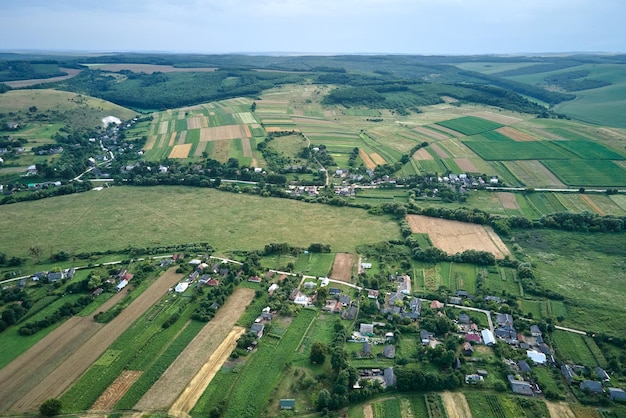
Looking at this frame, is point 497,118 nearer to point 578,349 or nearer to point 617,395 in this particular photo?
point 578,349

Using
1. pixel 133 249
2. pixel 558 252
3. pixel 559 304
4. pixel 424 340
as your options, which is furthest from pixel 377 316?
pixel 133 249

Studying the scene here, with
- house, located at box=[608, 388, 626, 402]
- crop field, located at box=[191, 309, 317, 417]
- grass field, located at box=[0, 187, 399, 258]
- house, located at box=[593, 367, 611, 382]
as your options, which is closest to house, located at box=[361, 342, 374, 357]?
crop field, located at box=[191, 309, 317, 417]

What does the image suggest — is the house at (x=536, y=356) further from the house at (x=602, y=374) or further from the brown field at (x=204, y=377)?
the brown field at (x=204, y=377)

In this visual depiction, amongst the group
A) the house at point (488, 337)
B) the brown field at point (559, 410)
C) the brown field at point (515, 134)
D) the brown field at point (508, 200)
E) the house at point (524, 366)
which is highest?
the brown field at point (515, 134)

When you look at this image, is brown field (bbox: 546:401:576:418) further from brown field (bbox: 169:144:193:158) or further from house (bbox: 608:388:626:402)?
brown field (bbox: 169:144:193:158)

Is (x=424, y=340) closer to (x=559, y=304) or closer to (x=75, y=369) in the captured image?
(x=559, y=304)

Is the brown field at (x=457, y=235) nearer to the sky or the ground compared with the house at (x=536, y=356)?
nearer to the sky

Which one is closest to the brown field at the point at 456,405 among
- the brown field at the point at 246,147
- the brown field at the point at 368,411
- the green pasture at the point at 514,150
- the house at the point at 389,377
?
the house at the point at 389,377
